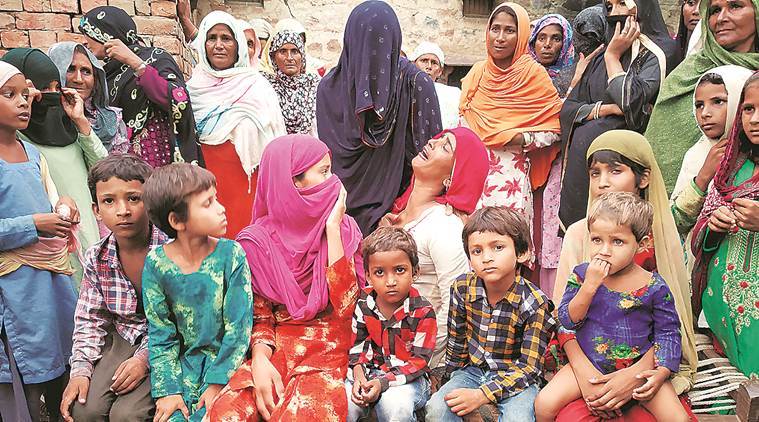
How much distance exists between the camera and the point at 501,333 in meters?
2.16

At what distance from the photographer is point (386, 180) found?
10.4 feet

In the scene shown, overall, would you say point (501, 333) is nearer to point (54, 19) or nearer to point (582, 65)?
point (582, 65)

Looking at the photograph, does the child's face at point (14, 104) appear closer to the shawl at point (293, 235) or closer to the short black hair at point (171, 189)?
the short black hair at point (171, 189)

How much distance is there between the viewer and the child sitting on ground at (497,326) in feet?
6.81

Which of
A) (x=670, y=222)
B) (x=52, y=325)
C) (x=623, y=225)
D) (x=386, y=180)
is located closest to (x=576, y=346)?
(x=623, y=225)

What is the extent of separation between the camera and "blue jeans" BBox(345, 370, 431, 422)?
208 centimetres

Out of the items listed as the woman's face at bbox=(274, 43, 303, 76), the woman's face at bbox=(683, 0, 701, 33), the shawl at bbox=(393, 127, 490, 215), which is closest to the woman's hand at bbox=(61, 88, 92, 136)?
the shawl at bbox=(393, 127, 490, 215)

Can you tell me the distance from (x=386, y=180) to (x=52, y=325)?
1714 mm

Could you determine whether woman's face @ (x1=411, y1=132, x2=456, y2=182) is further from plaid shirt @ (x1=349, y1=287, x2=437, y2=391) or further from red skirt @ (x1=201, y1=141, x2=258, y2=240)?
red skirt @ (x1=201, y1=141, x2=258, y2=240)

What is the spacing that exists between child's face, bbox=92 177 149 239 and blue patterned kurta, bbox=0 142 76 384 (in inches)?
14.3

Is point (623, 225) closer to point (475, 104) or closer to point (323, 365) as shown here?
point (323, 365)

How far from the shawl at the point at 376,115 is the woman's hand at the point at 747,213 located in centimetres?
153

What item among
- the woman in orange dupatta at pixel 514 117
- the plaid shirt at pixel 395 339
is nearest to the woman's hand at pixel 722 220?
the plaid shirt at pixel 395 339

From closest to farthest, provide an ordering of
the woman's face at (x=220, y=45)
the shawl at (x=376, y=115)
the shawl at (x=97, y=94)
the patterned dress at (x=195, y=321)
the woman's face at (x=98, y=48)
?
the patterned dress at (x=195, y=321) < the shawl at (x=376, y=115) < the shawl at (x=97, y=94) < the woman's face at (x=98, y=48) < the woman's face at (x=220, y=45)
